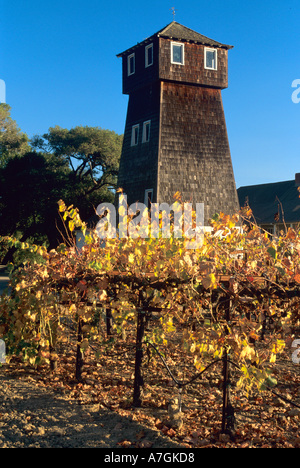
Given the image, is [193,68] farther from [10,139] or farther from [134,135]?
[10,139]

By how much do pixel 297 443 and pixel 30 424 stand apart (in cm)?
283

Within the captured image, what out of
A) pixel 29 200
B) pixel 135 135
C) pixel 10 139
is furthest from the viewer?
pixel 10 139

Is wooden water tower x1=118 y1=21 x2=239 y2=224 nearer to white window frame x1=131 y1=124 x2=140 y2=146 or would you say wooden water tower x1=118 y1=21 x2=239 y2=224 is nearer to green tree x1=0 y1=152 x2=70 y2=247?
white window frame x1=131 y1=124 x2=140 y2=146

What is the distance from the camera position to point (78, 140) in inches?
1706

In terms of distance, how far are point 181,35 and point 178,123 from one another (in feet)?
17.6

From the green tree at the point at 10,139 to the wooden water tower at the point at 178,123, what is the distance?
49.4 ft

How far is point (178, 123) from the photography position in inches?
1115

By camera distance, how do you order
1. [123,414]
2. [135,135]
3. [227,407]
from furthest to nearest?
[135,135] < [123,414] < [227,407]

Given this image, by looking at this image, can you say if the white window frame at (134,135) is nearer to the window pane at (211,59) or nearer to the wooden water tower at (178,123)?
the wooden water tower at (178,123)

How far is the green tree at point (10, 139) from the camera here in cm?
4264

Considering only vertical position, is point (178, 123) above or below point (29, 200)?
above

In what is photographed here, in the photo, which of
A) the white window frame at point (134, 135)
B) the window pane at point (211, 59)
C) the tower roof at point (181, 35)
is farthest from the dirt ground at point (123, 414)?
the window pane at point (211, 59)

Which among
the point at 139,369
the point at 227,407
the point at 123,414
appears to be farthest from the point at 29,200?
the point at 227,407

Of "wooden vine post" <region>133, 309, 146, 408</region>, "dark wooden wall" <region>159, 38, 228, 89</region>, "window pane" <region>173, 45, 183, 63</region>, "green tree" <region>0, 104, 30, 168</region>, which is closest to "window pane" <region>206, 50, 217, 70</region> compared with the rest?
"dark wooden wall" <region>159, 38, 228, 89</region>
